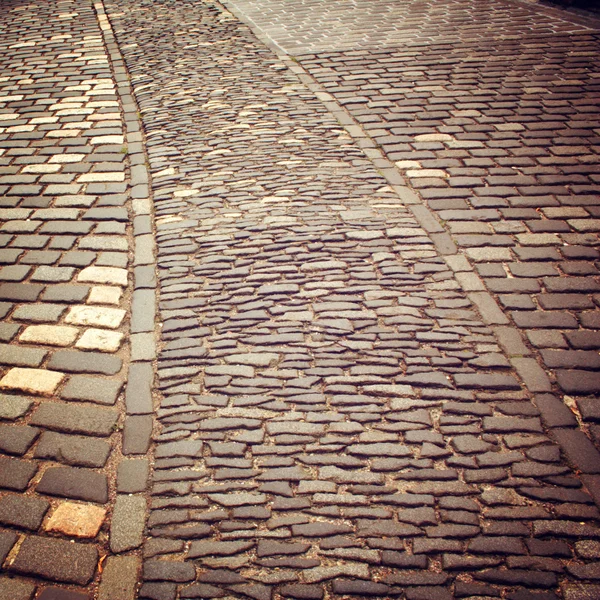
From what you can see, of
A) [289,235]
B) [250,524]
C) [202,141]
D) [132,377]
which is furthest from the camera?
[202,141]

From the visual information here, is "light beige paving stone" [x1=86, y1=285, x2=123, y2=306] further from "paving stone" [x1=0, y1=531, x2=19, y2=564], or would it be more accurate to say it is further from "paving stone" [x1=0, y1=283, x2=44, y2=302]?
"paving stone" [x1=0, y1=531, x2=19, y2=564]

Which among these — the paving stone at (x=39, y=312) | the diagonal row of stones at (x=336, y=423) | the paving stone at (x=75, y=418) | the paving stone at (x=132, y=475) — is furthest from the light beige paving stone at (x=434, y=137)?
the paving stone at (x=132, y=475)

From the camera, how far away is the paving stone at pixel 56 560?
243cm

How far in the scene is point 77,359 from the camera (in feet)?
11.7

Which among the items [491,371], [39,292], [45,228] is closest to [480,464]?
[491,371]

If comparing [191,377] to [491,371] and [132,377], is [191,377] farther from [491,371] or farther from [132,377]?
[491,371]

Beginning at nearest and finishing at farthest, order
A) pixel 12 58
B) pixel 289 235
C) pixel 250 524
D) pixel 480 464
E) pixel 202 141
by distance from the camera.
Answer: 1. pixel 250 524
2. pixel 480 464
3. pixel 289 235
4. pixel 202 141
5. pixel 12 58

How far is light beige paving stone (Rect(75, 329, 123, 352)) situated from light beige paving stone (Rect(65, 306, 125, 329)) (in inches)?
2.9

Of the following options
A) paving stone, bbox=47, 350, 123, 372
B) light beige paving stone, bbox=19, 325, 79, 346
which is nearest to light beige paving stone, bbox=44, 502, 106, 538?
paving stone, bbox=47, 350, 123, 372

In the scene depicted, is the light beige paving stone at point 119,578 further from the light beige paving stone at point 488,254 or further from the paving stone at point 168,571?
the light beige paving stone at point 488,254

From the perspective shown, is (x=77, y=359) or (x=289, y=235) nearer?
(x=77, y=359)

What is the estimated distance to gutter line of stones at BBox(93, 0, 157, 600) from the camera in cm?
247

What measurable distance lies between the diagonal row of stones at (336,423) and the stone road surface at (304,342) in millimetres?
15

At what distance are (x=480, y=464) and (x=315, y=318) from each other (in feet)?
5.06
